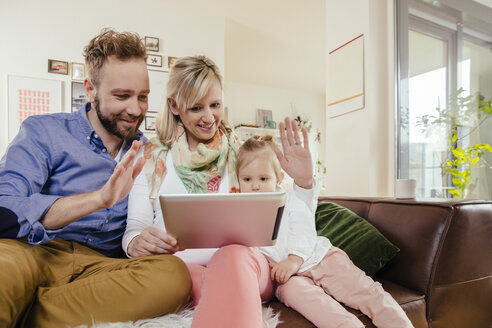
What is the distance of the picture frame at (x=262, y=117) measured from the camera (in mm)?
6121

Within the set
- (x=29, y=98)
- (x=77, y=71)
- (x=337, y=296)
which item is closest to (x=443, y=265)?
(x=337, y=296)

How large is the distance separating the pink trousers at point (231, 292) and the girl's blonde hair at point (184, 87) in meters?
0.53

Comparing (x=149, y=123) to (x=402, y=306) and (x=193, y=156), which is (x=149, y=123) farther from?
(x=402, y=306)

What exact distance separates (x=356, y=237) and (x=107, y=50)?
116 cm

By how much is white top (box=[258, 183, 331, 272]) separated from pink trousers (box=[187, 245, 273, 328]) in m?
0.16

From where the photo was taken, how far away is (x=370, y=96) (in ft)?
7.79

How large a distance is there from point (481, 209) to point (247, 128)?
4741 millimetres

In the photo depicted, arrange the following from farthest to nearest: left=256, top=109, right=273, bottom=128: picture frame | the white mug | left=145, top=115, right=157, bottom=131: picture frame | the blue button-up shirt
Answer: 1. left=256, top=109, right=273, bottom=128: picture frame
2. left=145, top=115, right=157, bottom=131: picture frame
3. the white mug
4. the blue button-up shirt

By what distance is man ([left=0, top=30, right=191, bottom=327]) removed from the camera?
0.76 meters

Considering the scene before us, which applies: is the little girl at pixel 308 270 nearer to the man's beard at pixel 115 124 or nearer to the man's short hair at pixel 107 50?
the man's beard at pixel 115 124

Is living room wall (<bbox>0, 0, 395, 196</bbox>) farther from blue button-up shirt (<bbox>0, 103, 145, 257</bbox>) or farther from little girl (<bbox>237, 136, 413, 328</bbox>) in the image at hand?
blue button-up shirt (<bbox>0, 103, 145, 257</bbox>)

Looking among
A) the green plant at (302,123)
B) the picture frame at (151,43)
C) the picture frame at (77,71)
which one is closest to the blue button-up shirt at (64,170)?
the picture frame at (77,71)

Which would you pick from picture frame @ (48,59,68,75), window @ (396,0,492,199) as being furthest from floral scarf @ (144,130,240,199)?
picture frame @ (48,59,68,75)

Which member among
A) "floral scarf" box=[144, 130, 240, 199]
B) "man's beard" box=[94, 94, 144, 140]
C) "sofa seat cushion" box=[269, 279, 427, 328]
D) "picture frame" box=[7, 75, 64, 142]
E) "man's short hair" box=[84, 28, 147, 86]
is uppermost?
"picture frame" box=[7, 75, 64, 142]
